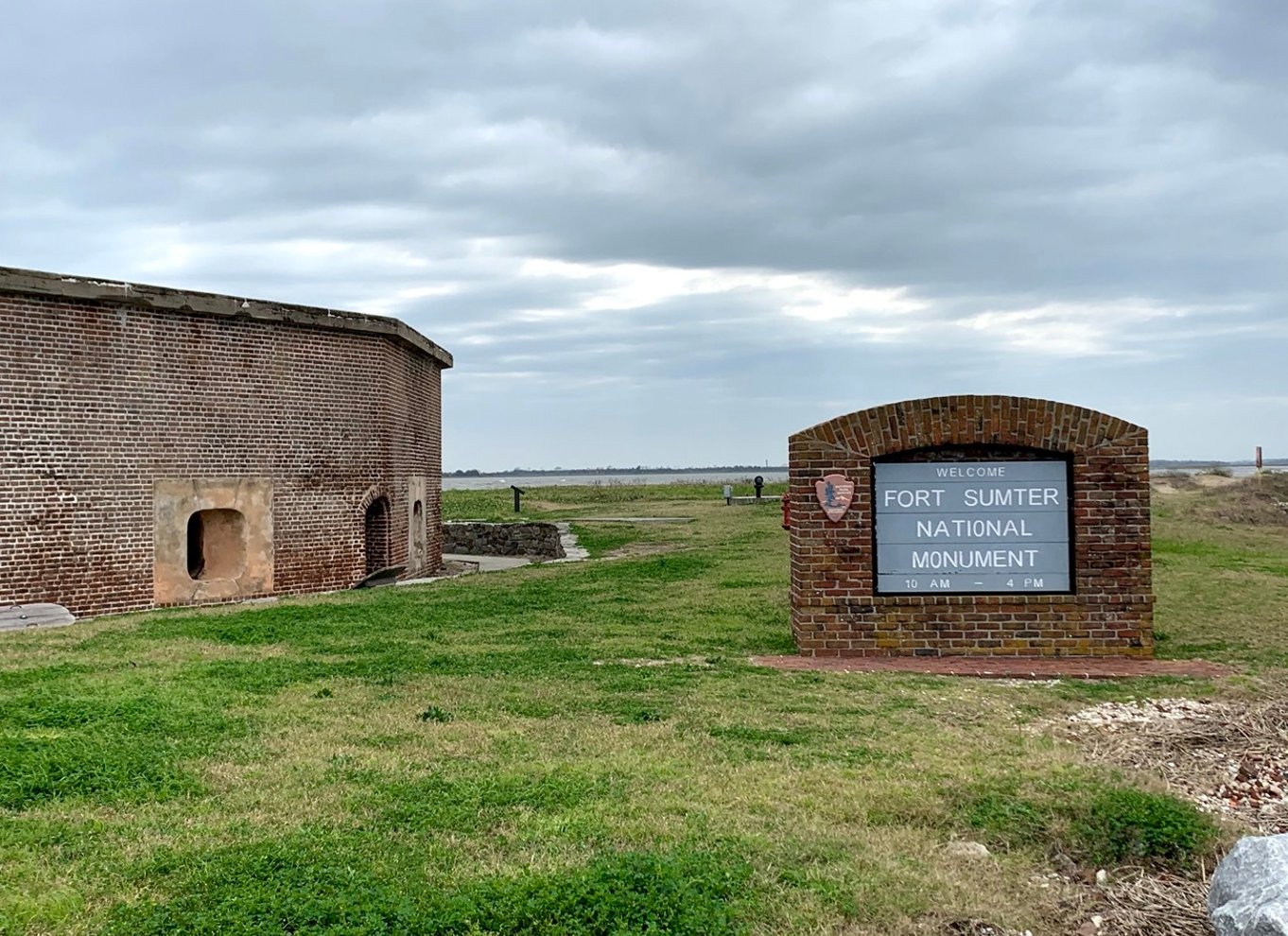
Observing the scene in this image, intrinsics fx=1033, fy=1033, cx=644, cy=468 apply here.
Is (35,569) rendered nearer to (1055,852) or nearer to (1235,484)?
(1055,852)

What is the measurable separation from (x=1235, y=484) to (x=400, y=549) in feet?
152

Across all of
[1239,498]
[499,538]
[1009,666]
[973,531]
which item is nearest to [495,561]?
[499,538]

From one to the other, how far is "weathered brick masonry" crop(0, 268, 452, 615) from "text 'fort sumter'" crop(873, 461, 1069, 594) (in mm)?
10168

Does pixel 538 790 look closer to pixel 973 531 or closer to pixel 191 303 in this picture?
pixel 973 531

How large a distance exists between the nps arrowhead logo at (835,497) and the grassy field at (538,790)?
1.59 meters

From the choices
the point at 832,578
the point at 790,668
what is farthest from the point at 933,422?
the point at 790,668

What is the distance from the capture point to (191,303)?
1471 cm

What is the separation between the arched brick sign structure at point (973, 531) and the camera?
9.35m

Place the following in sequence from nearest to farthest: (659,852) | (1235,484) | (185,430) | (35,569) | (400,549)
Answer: (659,852), (35,569), (185,430), (400,549), (1235,484)

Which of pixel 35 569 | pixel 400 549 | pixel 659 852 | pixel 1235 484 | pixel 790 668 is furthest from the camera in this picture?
pixel 1235 484

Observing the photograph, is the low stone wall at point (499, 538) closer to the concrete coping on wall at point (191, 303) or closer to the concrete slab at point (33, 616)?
the concrete coping on wall at point (191, 303)

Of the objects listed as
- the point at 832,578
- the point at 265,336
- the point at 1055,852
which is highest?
the point at 265,336

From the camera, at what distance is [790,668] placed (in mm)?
8906

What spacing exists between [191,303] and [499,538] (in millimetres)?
16187
